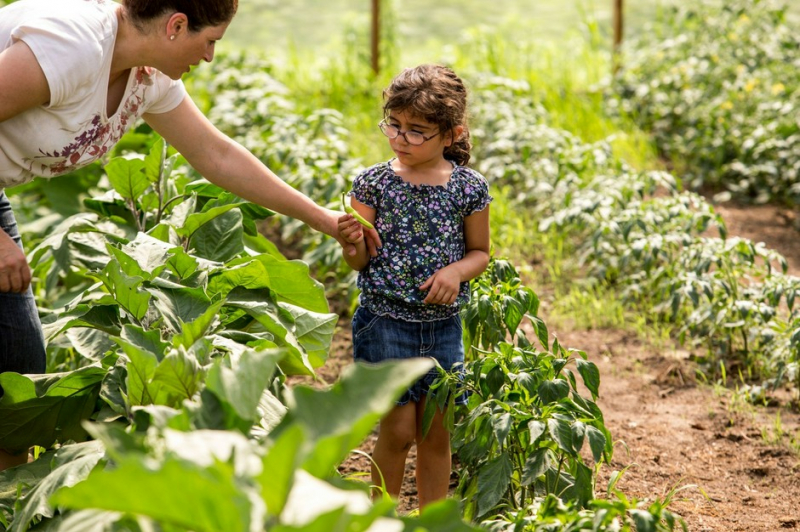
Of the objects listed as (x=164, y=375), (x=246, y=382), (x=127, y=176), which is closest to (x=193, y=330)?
(x=164, y=375)

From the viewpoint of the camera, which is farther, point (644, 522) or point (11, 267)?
point (11, 267)

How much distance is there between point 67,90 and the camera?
222 centimetres

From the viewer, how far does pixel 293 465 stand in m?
1.22

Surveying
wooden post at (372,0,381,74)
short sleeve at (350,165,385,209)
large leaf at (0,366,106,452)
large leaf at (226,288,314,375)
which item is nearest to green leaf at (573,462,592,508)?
large leaf at (226,288,314,375)

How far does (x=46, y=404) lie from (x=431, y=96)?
118 centimetres

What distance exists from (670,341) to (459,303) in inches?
65.6

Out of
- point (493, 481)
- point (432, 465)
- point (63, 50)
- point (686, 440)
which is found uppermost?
point (63, 50)

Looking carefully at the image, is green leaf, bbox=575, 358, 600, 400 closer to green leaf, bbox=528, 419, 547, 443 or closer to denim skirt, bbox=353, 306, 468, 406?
green leaf, bbox=528, 419, 547, 443

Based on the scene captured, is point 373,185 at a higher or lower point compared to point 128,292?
higher

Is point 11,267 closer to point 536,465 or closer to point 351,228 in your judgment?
point 351,228

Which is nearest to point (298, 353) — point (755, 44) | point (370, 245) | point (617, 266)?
point (370, 245)

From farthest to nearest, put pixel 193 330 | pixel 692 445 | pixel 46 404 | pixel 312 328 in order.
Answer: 1. pixel 692 445
2. pixel 312 328
3. pixel 46 404
4. pixel 193 330

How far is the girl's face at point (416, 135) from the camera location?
2512mm

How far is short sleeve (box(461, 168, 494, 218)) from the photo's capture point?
257 cm
